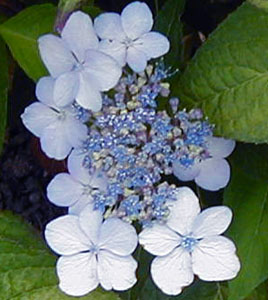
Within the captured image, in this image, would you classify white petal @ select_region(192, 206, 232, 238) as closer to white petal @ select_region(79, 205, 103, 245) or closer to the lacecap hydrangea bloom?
the lacecap hydrangea bloom

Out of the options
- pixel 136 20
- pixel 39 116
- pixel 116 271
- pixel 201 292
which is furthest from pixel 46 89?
pixel 201 292

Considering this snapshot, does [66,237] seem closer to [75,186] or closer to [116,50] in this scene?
[75,186]

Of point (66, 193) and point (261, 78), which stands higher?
point (261, 78)

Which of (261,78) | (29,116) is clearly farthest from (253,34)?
(29,116)

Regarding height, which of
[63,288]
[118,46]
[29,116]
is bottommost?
[63,288]

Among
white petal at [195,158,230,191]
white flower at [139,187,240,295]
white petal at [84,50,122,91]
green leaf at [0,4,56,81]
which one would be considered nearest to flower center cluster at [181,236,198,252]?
white flower at [139,187,240,295]

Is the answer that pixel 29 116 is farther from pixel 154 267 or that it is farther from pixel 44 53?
pixel 154 267
